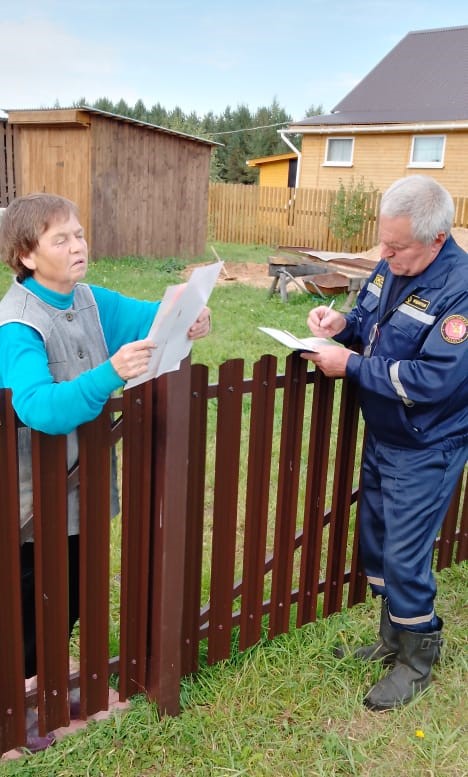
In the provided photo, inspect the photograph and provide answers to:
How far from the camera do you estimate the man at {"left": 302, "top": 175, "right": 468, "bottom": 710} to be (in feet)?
7.81

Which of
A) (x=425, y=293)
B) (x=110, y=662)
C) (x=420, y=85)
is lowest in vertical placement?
(x=110, y=662)

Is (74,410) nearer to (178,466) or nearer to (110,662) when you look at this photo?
(178,466)

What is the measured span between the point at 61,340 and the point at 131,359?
1.17ft

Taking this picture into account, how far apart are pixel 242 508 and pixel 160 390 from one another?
2.55m

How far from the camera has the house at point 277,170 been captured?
3300 cm

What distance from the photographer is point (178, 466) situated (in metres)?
2.35

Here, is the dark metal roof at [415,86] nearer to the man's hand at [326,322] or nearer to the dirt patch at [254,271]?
the dirt patch at [254,271]

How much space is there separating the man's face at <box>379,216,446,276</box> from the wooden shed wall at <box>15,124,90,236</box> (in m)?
12.6

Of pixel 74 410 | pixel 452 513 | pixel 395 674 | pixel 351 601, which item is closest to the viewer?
pixel 74 410

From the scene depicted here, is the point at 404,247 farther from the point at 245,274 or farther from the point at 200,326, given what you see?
the point at 245,274

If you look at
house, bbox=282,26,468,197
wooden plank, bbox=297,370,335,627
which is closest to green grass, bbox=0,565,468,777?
wooden plank, bbox=297,370,335,627

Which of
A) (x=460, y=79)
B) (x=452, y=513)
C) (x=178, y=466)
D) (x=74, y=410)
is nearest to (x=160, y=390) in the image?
(x=178, y=466)

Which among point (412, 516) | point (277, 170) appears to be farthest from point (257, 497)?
point (277, 170)

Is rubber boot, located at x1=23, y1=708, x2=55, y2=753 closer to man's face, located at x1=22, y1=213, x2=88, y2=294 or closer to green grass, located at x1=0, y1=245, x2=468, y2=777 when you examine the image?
green grass, located at x1=0, y1=245, x2=468, y2=777
